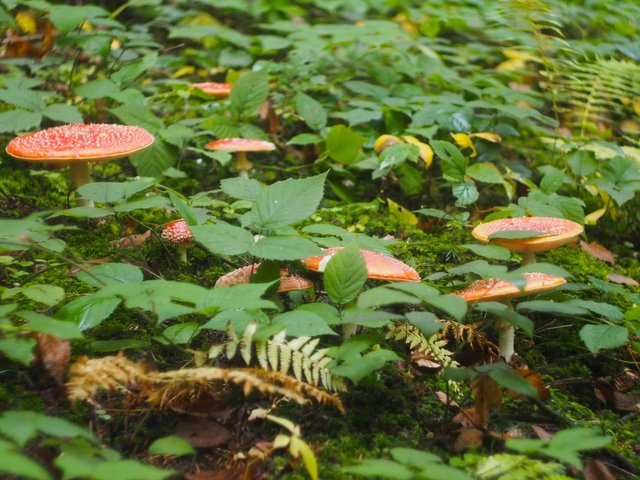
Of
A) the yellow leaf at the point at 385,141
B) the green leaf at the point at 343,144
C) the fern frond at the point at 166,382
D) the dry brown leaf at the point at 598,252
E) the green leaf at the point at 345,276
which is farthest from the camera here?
the yellow leaf at the point at 385,141

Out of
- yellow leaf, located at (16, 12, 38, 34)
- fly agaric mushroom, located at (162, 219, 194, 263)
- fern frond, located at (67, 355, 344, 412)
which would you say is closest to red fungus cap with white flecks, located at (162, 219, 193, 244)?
fly agaric mushroom, located at (162, 219, 194, 263)

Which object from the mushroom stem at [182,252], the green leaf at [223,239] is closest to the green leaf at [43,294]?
the green leaf at [223,239]

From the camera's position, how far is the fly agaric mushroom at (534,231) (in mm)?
2820

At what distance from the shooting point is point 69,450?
1708 millimetres

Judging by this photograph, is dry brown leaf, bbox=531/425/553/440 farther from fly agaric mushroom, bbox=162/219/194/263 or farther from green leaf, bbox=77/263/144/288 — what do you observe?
fly agaric mushroom, bbox=162/219/194/263

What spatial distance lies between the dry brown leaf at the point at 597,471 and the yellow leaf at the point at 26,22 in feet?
18.2

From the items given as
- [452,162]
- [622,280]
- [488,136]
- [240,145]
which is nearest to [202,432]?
[452,162]

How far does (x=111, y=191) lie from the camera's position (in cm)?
279

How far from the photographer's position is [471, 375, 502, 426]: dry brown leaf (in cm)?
226

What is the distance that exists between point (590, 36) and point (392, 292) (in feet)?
24.5

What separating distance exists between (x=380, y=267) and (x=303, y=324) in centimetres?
57

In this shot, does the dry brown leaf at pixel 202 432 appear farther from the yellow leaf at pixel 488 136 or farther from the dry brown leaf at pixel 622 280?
the yellow leaf at pixel 488 136

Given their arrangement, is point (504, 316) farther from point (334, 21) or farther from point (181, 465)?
point (334, 21)

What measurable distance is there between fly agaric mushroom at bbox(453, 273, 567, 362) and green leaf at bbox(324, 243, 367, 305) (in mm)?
512
